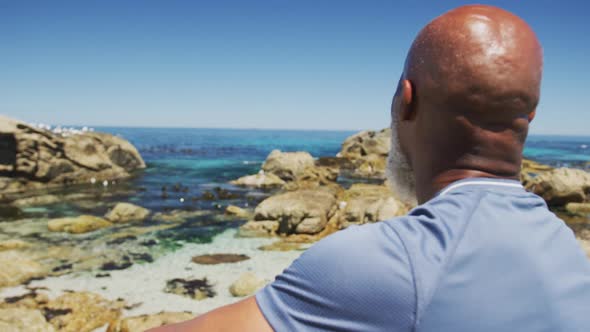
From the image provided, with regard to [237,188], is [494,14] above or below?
above

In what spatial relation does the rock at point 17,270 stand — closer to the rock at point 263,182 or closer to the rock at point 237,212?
the rock at point 237,212

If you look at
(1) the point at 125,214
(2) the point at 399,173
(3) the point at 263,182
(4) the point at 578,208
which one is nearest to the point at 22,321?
(2) the point at 399,173

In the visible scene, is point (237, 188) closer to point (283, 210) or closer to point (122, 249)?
point (283, 210)

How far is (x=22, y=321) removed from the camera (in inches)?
259

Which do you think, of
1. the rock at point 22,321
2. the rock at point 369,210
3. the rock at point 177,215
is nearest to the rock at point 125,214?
the rock at point 177,215

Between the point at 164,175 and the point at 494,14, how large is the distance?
3261 cm

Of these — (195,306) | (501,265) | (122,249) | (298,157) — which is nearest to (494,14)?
(501,265)

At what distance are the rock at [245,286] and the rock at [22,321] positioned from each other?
11.5 feet

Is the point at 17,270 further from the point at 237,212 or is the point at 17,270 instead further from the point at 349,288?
the point at 349,288

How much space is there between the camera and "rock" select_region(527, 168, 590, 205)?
1914cm

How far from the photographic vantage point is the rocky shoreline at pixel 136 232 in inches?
333

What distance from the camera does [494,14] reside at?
1.67 m

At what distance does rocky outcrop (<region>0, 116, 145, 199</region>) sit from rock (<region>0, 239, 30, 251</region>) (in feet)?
34.5

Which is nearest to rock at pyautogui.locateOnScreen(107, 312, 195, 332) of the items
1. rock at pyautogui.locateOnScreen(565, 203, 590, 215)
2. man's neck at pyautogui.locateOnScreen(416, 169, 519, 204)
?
man's neck at pyautogui.locateOnScreen(416, 169, 519, 204)
